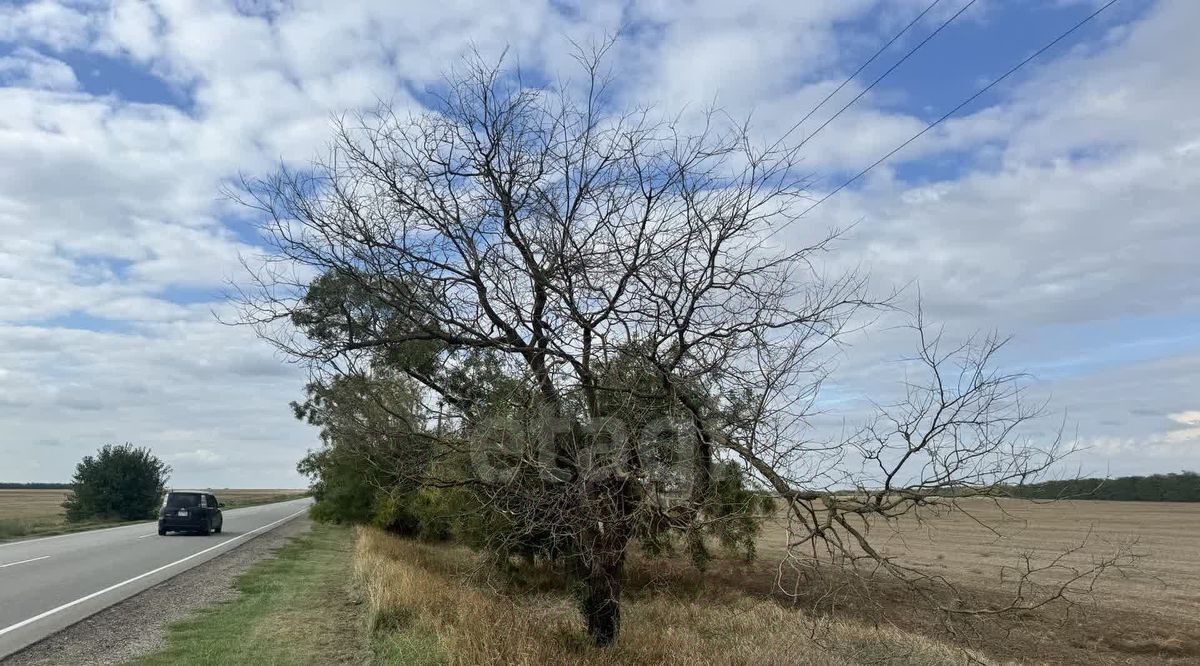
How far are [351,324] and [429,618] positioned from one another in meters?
3.41

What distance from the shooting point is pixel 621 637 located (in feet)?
32.5

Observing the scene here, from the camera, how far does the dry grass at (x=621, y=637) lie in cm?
789

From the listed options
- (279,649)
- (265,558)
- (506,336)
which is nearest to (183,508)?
(265,558)

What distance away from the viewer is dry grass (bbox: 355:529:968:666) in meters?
7.89

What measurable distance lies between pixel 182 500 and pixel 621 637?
1127 inches

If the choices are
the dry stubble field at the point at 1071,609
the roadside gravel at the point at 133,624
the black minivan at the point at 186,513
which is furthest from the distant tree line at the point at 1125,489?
the black minivan at the point at 186,513

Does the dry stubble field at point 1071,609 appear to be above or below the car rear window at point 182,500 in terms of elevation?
below

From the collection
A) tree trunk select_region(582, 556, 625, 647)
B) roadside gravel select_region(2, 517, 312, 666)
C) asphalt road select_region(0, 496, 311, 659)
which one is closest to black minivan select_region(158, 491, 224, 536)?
asphalt road select_region(0, 496, 311, 659)

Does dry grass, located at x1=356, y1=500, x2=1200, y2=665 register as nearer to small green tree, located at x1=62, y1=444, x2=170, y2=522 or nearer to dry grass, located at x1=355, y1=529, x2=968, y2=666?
dry grass, located at x1=355, y1=529, x2=968, y2=666

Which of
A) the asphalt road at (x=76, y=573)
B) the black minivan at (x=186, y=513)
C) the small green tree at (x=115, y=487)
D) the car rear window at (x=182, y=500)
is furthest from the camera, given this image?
the small green tree at (x=115, y=487)

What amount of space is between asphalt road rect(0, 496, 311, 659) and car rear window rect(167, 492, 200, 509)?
1.34 metres

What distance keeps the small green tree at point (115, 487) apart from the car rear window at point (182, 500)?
2469cm

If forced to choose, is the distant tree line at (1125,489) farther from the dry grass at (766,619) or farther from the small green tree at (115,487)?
the small green tree at (115,487)

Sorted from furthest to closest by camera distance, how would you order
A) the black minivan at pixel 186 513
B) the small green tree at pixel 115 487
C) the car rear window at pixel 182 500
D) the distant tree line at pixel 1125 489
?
1. the small green tree at pixel 115 487
2. the car rear window at pixel 182 500
3. the black minivan at pixel 186 513
4. the distant tree line at pixel 1125 489
